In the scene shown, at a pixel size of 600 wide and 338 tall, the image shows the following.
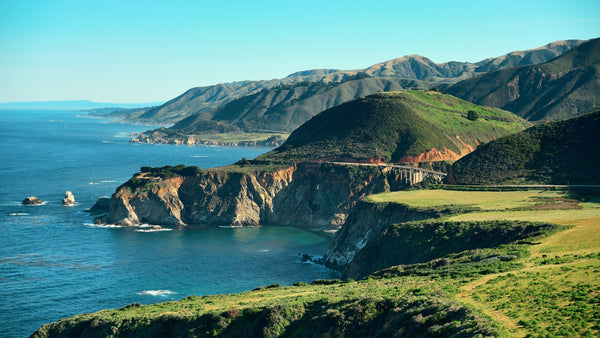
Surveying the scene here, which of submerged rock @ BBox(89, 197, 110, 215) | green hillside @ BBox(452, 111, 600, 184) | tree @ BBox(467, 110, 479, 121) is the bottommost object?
submerged rock @ BBox(89, 197, 110, 215)

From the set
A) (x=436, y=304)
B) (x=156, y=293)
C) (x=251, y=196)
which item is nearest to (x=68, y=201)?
(x=251, y=196)

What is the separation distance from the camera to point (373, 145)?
162500mm

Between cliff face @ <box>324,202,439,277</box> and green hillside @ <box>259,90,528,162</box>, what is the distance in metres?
49.3

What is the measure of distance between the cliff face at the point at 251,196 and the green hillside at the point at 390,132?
10718 mm

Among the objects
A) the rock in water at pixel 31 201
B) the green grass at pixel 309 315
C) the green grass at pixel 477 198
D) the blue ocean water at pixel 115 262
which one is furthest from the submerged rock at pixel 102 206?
the green grass at pixel 309 315

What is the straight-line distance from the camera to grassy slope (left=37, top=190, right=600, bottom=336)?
38.1 m

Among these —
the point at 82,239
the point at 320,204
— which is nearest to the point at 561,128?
the point at 320,204

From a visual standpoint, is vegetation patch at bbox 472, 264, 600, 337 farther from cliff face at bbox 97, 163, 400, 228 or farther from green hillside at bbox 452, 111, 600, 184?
cliff face at bbox 97, 163, 400, 228

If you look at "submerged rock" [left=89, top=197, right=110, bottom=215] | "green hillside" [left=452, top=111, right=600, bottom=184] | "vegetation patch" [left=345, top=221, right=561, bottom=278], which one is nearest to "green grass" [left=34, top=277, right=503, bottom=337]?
"vegetation patch" [left=345, top=221, right=561, bottom=278]

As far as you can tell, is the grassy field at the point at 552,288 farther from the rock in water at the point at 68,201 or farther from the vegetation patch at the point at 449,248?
the rock in water at the point at 68,201

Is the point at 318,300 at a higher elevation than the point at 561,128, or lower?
lower

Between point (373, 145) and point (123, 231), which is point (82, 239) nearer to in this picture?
point (123, 231)

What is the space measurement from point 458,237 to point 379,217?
94.5 ft

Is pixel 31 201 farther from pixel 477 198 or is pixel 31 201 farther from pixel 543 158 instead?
pixel 543 158
